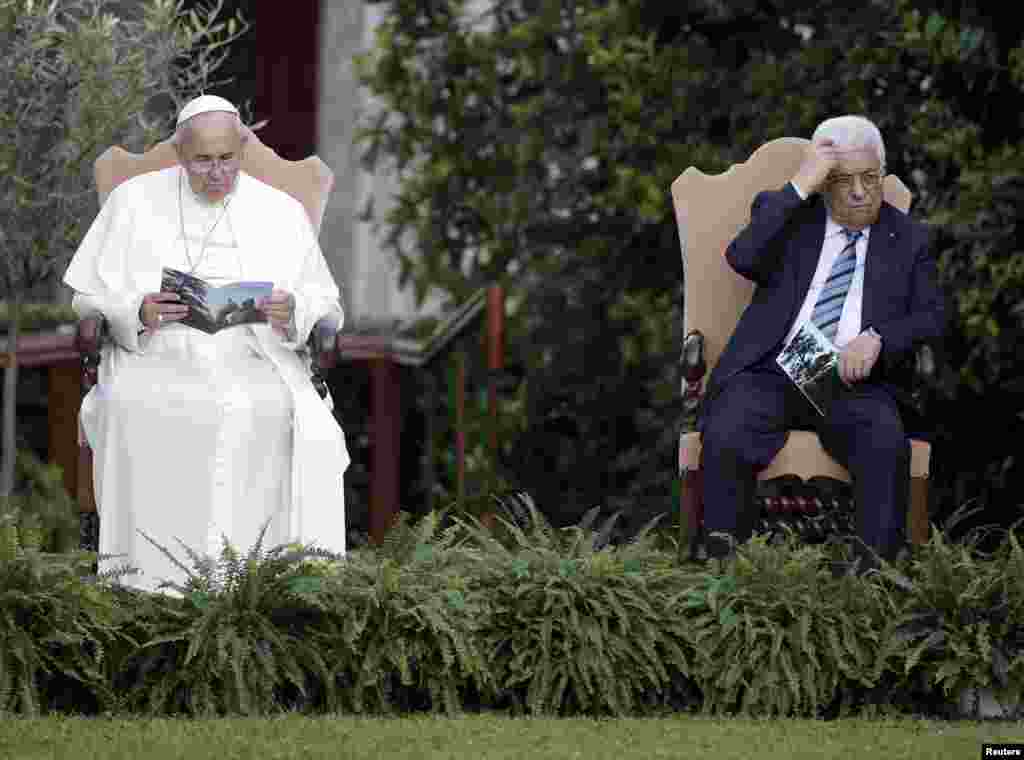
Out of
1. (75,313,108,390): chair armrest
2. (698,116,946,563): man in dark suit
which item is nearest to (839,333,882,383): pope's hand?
(698,116,946,563): man in dark suit

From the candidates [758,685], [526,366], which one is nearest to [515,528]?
[758,685]

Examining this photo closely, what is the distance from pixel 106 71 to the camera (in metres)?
8.19

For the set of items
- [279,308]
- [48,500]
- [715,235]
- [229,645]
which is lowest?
[229,645]

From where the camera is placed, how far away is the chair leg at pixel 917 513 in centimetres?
703

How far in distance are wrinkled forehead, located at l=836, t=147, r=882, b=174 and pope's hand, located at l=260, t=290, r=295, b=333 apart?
1.59 metres

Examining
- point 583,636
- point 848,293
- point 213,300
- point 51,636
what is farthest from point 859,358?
point 51,636

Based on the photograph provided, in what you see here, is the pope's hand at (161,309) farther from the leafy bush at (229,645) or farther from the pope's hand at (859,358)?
the pope's hand at (859,358)

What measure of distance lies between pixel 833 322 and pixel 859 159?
18.2 inches

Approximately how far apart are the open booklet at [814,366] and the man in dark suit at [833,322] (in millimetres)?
29

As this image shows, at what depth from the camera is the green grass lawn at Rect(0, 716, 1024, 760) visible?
536 cm

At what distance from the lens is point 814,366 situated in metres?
7.19

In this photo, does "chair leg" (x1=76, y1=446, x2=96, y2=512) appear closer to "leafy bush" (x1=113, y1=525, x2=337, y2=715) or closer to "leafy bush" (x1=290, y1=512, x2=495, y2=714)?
"leafy bush" (x1=113, y1=525, x2=337, y2=715)

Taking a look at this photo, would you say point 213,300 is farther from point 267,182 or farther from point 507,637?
point 507,637

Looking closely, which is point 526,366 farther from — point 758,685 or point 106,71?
point 758,685
